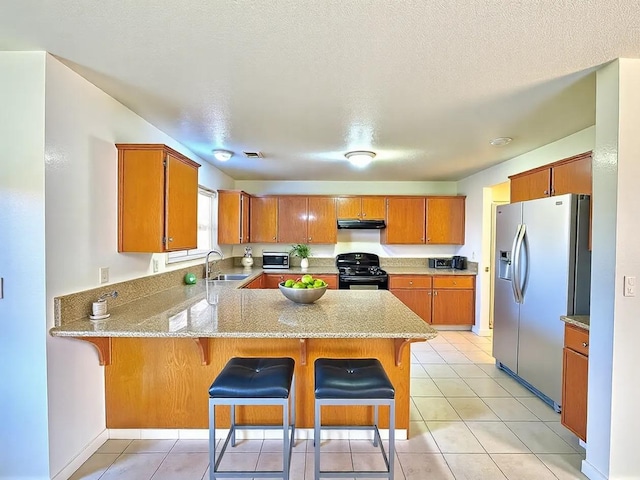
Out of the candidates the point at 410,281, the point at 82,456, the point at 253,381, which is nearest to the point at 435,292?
the point at 410,281

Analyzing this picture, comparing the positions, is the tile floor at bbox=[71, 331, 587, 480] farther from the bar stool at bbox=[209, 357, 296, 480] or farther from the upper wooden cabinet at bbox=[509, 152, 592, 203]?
the upper wooden cabinet at bbox=[509, 152, 592, 203]

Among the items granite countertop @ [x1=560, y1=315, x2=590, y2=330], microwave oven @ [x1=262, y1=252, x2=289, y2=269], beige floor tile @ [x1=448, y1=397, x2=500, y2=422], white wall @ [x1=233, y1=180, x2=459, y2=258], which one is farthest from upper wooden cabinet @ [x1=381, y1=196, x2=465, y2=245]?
granite countertop @ [x1=560, y1=315, x2=590, y2=330]

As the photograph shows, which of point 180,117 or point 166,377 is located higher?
point 180,117

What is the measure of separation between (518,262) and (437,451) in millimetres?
1752

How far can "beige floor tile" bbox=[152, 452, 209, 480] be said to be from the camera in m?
1.92

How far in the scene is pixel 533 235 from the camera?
2.85 metres

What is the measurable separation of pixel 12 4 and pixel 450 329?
5.34m

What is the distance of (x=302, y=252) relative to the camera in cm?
531

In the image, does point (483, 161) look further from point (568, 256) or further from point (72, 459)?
point (72, 459)

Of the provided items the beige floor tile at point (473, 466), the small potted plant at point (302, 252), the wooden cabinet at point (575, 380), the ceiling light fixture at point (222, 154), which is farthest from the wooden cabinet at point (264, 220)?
the wooden cabinet at point (575, 380)

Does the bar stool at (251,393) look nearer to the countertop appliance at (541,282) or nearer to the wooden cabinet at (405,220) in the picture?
the countertop appliance at (541,282)

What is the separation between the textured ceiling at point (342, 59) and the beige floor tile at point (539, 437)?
229cm

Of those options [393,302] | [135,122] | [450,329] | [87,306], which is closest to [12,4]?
[135,122]

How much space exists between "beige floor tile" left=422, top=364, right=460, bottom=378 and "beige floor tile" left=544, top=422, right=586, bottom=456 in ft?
3.03
